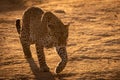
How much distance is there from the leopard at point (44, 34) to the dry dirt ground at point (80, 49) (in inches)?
11.5

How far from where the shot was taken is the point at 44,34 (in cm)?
740

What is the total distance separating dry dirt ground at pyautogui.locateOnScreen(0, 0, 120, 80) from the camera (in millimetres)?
7293

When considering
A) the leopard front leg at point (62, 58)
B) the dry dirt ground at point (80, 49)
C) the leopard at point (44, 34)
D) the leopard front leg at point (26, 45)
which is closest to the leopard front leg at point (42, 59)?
the leopard at point (44, 34)

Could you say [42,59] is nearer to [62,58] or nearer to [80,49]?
[62,58]

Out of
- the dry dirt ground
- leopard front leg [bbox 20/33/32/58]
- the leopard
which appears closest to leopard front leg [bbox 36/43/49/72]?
the leopard

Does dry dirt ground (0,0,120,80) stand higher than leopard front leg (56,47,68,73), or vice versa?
leopard front leg (56,47,68,73)

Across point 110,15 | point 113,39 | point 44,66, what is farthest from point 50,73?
point 110,15

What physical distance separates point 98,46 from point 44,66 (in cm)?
187

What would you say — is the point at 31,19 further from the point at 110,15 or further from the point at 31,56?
the point at 110,15

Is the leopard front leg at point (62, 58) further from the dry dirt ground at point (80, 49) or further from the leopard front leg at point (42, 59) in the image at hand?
the leopard front leg at point (42, 59)

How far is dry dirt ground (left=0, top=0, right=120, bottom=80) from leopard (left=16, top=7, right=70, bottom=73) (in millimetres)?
291

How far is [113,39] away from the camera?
355 inches

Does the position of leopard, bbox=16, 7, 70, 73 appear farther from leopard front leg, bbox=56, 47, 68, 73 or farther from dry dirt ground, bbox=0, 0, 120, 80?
dry dirt ground, bbox=0, 0, 120, 80

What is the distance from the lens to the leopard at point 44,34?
23.3 ft
